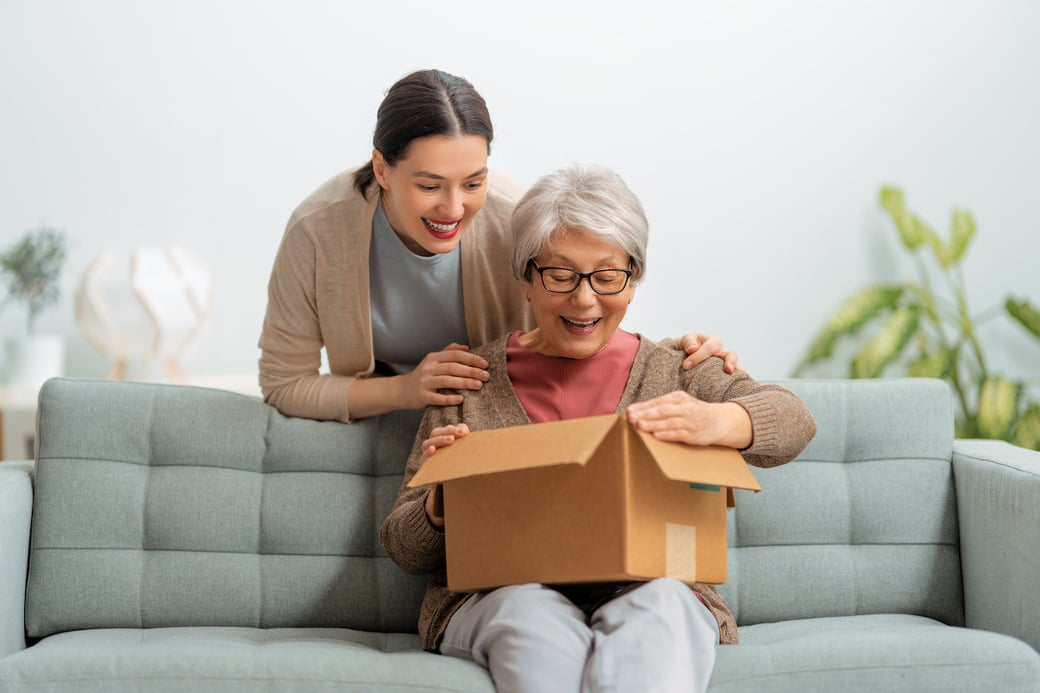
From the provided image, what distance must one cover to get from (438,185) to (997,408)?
2.23m

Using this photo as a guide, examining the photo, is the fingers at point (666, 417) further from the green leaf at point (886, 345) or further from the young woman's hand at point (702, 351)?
the green leaf at point (886, 345)

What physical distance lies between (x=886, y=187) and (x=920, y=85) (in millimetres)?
384

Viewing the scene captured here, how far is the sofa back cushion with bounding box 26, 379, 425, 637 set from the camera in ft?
6.59

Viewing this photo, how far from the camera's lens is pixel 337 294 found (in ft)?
6.79

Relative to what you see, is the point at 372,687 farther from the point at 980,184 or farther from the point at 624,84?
the point at 980,184

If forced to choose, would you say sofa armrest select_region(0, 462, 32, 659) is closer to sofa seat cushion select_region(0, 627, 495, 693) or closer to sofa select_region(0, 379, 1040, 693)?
sofa select_region(0, 379, 1040, 693)

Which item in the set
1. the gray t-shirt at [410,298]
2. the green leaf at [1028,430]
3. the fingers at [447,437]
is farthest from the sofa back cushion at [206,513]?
the green leaf at [1028,430]

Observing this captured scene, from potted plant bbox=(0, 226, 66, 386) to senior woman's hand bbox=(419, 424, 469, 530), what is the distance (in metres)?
2.13

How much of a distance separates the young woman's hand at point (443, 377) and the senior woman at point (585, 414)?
21 mm

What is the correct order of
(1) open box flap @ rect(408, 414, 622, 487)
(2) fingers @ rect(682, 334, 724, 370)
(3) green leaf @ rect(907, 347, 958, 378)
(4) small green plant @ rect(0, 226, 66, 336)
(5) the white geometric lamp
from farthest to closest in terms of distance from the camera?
(4) small green plant @ rect(0, 226, 66, 336), (3) green leaf @ rect(907, 347, 958, 378), (5) the white geometric lamp, (2) fingers @ rect(682, 334, 724, 370), (1) open box flap @ rect(408, 414, 622, 487)

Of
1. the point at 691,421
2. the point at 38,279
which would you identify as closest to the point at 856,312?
the point at 691,421

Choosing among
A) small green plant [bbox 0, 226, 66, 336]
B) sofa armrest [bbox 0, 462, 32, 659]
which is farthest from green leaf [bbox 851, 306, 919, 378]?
small green plant [bbox 0, 226, 66, 336]

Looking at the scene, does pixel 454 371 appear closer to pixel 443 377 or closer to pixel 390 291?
pixel 443 377

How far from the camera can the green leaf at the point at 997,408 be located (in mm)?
3377
